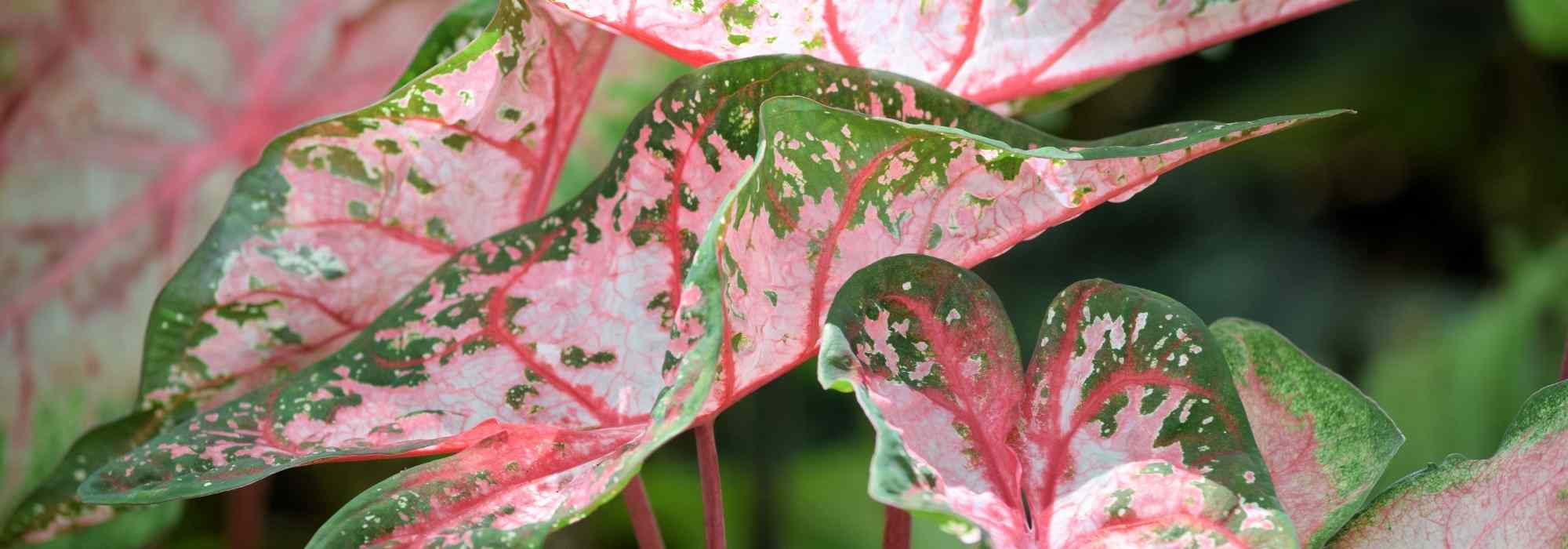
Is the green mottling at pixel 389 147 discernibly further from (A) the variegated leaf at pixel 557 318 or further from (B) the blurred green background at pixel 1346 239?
(B) the blurred green background at pixel 1346 239

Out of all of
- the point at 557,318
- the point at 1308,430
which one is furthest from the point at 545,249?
the point at 1308,430

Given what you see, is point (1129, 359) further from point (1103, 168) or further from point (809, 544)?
point (809, 544)

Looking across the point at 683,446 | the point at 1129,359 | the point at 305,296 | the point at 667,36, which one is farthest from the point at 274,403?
the point at 683,446

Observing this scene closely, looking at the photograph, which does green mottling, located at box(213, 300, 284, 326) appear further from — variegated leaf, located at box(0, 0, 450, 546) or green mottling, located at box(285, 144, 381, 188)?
variegated leaf, located at box(0, 0, 450, 546)

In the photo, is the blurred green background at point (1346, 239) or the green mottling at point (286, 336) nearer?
the green mottling at point (286, 336)

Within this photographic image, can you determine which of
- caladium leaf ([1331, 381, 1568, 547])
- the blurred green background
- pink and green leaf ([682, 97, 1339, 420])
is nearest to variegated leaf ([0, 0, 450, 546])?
the blurred green background

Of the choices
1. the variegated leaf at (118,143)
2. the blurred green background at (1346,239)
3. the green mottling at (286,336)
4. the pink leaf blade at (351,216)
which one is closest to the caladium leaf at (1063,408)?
the pink leaf blade at (351,216)
